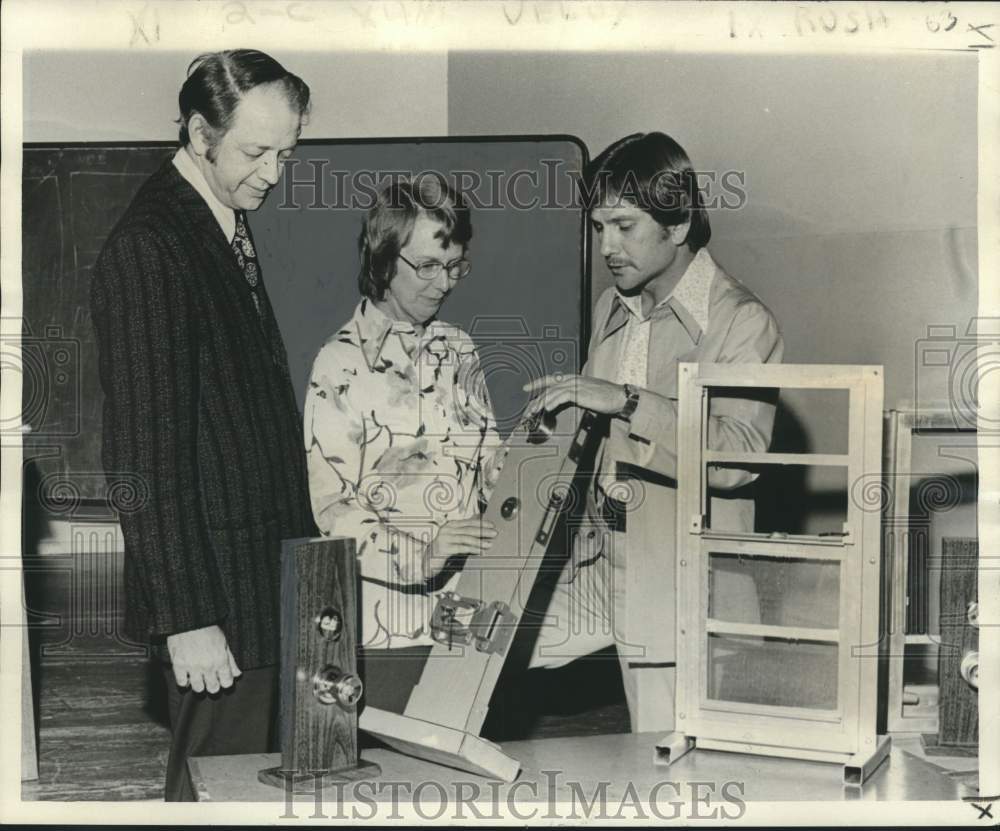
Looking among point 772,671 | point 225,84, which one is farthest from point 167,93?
point 772,671

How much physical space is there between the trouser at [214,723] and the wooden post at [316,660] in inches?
13.1

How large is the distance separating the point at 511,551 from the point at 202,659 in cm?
68

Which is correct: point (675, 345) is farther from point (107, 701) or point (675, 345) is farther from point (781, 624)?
point (107, 701)

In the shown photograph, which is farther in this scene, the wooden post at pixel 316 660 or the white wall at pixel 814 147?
the white wall at pixel 814 147

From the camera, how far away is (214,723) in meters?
2.67

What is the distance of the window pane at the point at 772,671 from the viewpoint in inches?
96.5

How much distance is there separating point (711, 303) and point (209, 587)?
47.5 inches

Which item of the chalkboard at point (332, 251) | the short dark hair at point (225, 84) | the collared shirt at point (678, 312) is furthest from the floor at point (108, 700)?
the short dark hair at point (225, 84)

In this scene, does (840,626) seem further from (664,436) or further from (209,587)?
(209,587)

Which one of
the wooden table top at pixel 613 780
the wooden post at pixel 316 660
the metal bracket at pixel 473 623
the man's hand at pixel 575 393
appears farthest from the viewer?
the man's hand at pixel 575 393

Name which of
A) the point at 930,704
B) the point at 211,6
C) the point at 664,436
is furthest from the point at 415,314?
the point at 930,704

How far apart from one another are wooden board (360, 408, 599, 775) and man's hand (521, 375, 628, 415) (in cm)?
3

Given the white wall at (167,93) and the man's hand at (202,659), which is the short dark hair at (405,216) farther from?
the man's hand at (202,659)

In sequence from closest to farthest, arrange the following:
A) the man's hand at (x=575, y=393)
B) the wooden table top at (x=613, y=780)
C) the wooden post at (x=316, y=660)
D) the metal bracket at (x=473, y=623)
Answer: the wooden post at (x=316, y=660)
the wooden table top at (x=613, y=780)
the metal bracket at (x=473, y=623)
the man's hand at (x=575, y=393)
